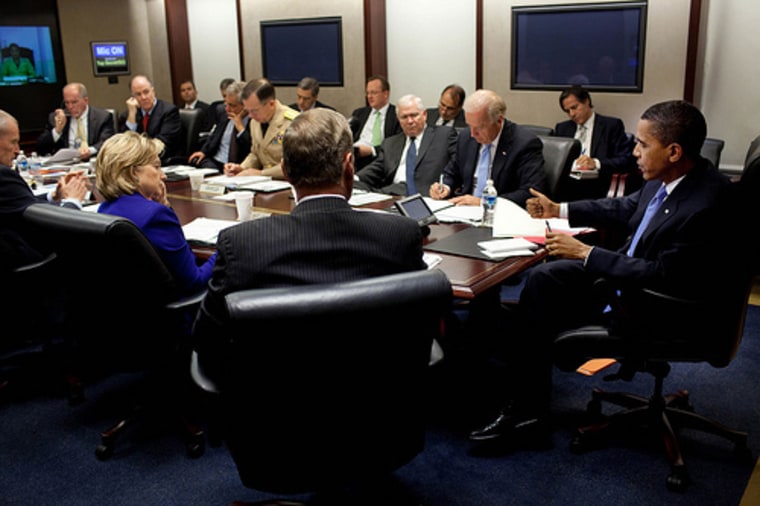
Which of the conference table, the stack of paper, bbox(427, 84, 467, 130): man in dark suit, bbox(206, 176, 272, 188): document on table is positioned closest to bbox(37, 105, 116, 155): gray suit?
the conference table

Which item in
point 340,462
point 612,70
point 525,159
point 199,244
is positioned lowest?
point 340,462

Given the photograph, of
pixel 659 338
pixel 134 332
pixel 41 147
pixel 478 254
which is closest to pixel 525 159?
pixel 478 254

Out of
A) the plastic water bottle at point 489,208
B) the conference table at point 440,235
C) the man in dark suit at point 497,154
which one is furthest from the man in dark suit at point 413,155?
the plastic water bottle at point 489,208

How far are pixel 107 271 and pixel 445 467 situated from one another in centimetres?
142

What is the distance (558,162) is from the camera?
4090 mm

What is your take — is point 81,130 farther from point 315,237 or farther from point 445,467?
point 315,237

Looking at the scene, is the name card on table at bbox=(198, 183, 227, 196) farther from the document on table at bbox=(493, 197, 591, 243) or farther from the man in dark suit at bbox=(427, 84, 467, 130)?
the man in dark suit at bbox=(427, 84, 467, 130)

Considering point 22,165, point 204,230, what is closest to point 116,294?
point 204,230

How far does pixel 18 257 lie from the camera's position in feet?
11.1

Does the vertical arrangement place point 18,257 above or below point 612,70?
below

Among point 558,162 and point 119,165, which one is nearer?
point 119,165

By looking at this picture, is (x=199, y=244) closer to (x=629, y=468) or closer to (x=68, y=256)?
(x=68, y=256)

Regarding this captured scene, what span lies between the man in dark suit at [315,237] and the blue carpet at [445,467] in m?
1.07

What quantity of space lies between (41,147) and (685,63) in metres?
5.45
